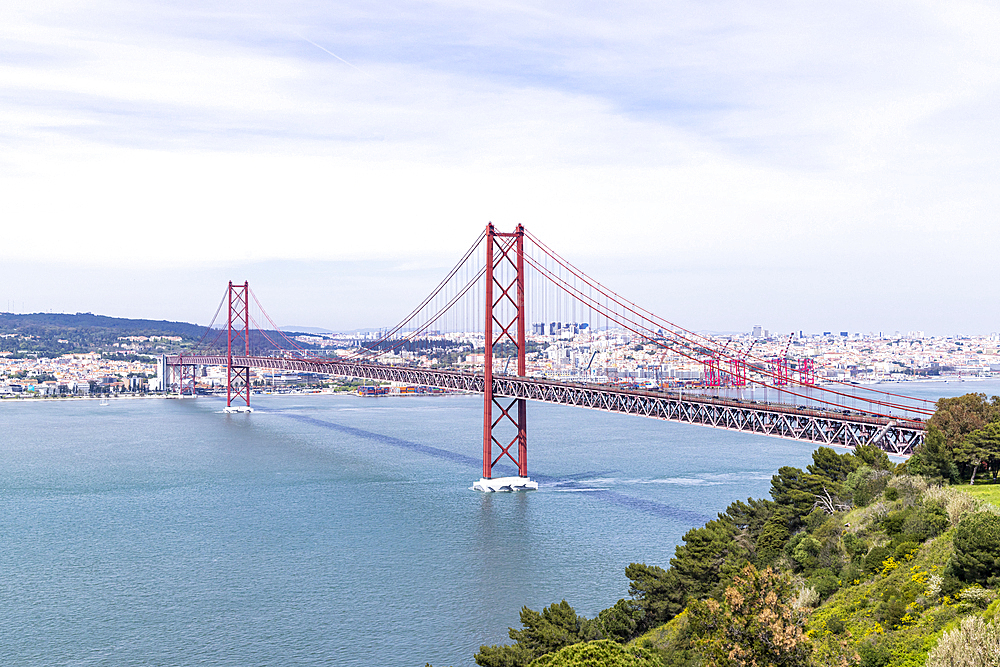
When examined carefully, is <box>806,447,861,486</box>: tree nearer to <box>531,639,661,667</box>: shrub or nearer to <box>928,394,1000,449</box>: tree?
<box>928,394,1000,449</box>: tree

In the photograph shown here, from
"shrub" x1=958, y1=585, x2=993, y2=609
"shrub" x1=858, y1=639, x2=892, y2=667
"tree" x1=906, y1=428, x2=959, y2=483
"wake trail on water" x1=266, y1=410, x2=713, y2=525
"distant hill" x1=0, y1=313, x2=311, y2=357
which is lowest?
"wake trail on water" x1=266, y1=410, x2=713, y2=525

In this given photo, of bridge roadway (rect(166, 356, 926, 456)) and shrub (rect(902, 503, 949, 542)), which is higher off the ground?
bridge roadway (rect(166, 356, 926, 456))

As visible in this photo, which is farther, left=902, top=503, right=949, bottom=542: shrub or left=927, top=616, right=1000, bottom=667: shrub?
left=902, top=503, right=949, bottom=542: shrub

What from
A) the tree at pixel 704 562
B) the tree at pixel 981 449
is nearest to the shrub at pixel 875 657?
the tree at pixel 704 562

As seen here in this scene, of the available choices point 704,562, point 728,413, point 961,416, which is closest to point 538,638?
point 704,562

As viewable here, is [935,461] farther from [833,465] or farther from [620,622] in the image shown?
[620,622]

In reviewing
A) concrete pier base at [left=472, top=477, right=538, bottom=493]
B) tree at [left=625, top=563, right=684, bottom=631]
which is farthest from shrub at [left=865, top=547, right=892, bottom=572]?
concrete pier base at [left=472, top=477, right=538, bottom=493]
